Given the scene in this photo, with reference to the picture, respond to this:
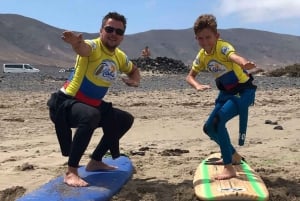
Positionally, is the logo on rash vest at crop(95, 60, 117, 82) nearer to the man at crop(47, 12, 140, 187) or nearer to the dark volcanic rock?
the man at crop(47, 12, 140, 187)

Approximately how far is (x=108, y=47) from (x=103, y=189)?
148cm

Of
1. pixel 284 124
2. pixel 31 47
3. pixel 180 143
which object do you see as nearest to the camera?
pixel 180 143

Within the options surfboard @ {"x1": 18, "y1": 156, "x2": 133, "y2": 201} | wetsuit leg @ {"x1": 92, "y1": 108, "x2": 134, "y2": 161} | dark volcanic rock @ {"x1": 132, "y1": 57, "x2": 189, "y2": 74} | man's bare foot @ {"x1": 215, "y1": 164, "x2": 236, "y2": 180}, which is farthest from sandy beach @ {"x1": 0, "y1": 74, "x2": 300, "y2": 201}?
dark volcanic rock @ {"x1": 132, "y1": 57, "x2": 189, "y2": 74}

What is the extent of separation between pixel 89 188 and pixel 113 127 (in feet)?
3.04

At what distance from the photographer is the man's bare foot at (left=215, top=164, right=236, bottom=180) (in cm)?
538

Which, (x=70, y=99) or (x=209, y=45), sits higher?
(x=209, y=45)

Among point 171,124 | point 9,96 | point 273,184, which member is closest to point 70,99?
point 273,184

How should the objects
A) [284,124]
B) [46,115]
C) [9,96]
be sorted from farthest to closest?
[9,96], [46,115], [284,124]

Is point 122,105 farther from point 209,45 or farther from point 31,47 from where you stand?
point 31,47

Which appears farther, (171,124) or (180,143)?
(171,124)

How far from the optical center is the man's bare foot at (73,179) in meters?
5.19

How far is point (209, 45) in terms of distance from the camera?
576 centimetres

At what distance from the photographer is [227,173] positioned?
545cm

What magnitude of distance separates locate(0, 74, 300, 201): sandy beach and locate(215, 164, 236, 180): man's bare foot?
13.0 inches
